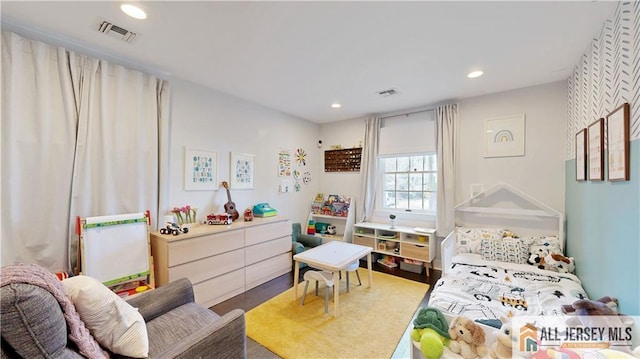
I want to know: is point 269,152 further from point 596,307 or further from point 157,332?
point 596,307

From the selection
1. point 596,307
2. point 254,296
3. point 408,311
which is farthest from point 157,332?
point 596,307

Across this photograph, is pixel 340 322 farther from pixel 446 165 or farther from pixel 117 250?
pixel 446 165

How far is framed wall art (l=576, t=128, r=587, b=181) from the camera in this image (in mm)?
2020

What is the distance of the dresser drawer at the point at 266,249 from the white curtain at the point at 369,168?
1.43 metres

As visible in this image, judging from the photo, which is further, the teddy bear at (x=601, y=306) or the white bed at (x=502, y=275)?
A: the white bed at (x=502, y=275)

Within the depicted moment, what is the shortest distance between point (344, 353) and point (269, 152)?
9.41 feet

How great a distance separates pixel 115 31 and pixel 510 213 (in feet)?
14.5

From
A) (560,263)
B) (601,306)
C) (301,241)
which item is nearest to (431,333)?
(601,306)

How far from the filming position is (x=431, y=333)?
56.4 inches

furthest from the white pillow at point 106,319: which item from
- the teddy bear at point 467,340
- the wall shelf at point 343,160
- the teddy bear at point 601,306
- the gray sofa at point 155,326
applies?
the wall shelf at point 343,160

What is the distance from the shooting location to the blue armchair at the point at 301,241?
3.63 meters

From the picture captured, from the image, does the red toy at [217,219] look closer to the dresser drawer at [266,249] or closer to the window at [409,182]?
the dresser drawer at [266,249]

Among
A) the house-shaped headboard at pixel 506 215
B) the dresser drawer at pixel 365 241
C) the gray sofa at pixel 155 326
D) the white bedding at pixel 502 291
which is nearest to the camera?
the gray sofa at pixel 155 326

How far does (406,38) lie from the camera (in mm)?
1952
